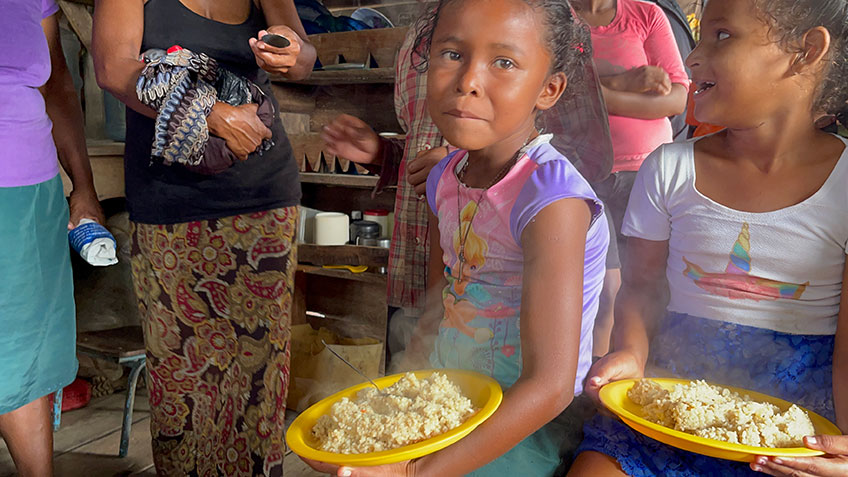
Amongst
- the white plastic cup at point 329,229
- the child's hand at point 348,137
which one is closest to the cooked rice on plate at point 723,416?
the child's hand at point 348,137

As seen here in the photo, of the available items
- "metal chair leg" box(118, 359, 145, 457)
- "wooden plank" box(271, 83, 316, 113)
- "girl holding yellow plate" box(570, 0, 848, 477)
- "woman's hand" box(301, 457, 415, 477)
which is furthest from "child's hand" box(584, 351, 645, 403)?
"wooden plank" box(271, 83, 316, 113)

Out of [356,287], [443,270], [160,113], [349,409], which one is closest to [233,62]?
[160,113]

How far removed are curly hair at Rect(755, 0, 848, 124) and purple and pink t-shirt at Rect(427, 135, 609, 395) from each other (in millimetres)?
387

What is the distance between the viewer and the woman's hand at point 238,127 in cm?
136

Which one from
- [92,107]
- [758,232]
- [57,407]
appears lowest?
[57,407]

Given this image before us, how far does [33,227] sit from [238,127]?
2.13 ft

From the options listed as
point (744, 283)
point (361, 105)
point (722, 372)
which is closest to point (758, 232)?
point (744, 283)

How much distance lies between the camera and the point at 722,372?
106cm

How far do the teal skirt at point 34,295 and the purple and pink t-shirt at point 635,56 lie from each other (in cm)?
152

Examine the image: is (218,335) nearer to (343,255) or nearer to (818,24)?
(343,255)

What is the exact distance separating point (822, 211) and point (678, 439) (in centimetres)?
49

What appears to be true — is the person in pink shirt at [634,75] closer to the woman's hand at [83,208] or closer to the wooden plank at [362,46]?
the wooden plank at [362,46]

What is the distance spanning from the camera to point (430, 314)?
4.32ft

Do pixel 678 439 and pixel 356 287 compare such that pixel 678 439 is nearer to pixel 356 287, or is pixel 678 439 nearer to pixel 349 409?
pixel 349 409
